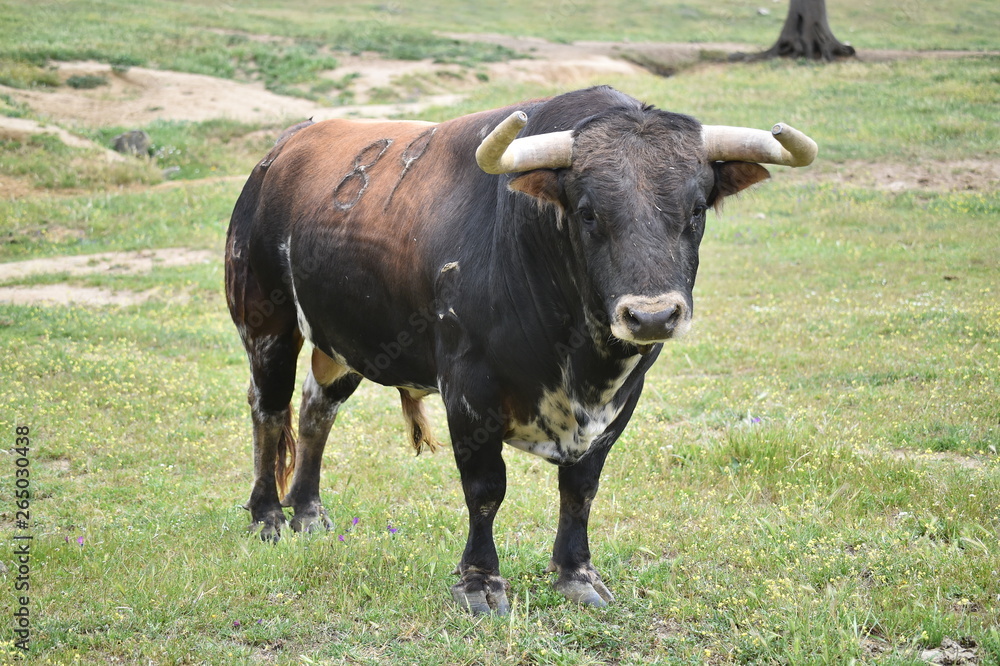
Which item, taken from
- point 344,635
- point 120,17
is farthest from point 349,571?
point 120,17

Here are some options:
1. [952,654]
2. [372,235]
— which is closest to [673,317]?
[952,654]

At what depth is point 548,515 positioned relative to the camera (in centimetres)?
574

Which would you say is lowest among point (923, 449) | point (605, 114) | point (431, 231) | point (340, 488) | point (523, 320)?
point (340, 488)

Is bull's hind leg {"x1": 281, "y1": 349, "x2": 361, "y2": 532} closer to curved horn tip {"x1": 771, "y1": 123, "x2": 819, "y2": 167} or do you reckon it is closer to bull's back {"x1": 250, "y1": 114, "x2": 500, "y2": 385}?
bull's back {"x1": 250, "y1": 114, "x2": 500, "y2": 385}

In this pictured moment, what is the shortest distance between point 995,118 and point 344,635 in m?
20.0

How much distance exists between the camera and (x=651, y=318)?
11.7 ft

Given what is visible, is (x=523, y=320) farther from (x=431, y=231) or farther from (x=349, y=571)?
(x=349, y=571)

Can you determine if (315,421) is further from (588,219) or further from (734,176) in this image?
(734,176)

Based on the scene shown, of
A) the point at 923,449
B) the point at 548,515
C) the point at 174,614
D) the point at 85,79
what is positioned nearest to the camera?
the point at 174,614

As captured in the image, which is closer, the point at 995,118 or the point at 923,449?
the point at 923,449

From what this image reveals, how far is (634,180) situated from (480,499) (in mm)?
1641

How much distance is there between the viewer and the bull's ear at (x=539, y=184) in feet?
13.1

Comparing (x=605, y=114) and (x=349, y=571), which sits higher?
(x=605, y=114)

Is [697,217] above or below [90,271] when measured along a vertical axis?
above
